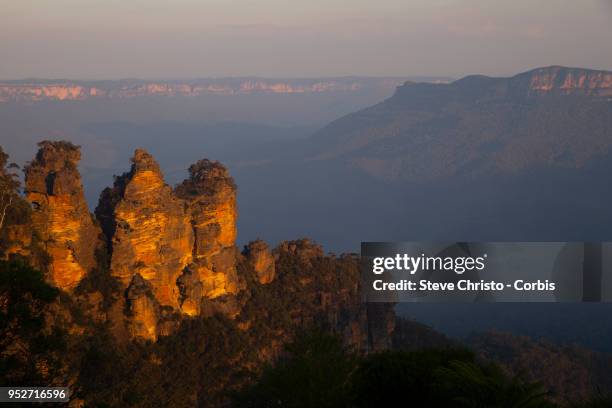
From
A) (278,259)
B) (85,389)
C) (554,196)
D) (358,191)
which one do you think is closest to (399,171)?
(358,191)

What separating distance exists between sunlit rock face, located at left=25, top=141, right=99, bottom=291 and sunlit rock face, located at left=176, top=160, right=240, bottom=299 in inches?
288

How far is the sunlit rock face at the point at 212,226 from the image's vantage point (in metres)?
36.8

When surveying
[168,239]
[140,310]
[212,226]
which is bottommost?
[140,310]

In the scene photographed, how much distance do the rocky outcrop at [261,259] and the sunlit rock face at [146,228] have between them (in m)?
9.02

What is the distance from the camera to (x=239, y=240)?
146 metres

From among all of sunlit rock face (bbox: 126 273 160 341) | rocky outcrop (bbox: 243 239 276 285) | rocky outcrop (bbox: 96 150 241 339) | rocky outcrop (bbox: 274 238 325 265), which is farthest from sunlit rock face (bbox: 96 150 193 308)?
rocky outcrop (bbox: 274 238 325 265)

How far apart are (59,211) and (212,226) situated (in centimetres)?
954

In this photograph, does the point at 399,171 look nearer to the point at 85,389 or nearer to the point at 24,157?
the point at 24,157

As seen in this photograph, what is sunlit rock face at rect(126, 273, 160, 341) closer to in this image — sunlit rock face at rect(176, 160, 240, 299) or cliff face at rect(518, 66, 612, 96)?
sunlit rock face at rect(176, 160, 240, 299)

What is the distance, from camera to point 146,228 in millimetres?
32906

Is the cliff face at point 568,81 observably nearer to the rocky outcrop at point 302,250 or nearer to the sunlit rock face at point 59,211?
the rocky outcrop at point 302,250

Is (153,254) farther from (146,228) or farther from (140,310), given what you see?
(140,310)

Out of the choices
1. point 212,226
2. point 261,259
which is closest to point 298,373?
point 212,226

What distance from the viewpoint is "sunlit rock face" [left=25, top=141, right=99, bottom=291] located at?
1144 inches
